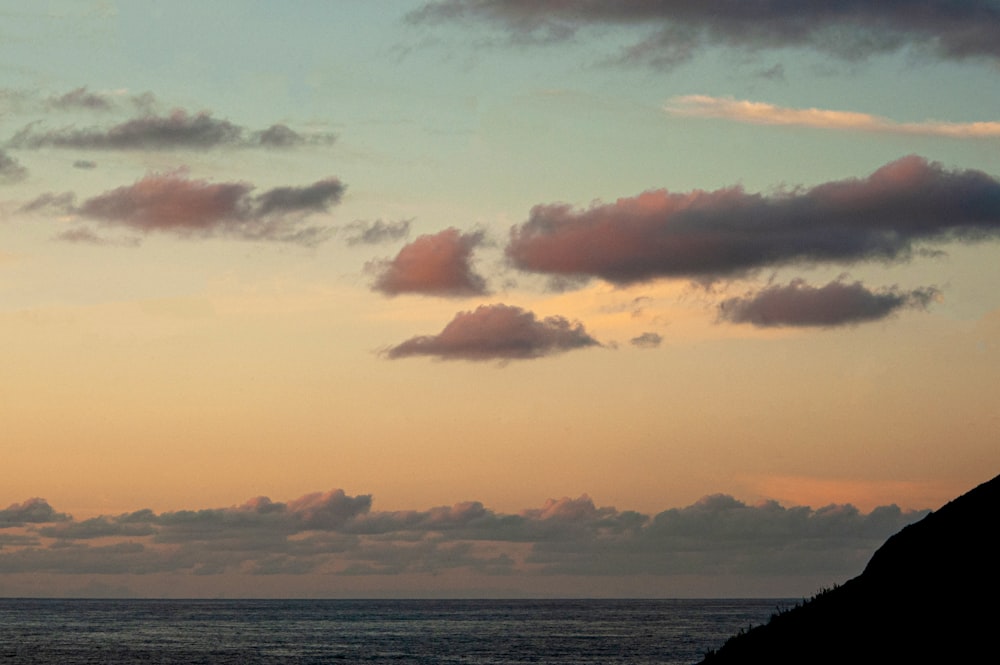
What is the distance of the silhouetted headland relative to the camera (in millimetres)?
43000

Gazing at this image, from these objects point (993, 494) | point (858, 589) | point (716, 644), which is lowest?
point (716, 644)

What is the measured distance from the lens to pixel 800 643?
49.3m

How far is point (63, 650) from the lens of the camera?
145125 mm

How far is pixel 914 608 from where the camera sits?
4603cm

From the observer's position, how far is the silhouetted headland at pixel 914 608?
43.0m

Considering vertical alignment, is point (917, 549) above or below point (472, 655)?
above

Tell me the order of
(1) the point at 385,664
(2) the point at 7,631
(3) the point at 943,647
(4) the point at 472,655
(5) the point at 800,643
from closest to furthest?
(3) the point at 943,647 → (5) the point at 800,643 → (1) the point at 385,664 → (4) the point at 472,655 → (2) the point at 7,631

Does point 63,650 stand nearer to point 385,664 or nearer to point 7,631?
point 385,664

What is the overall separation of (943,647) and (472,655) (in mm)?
104269

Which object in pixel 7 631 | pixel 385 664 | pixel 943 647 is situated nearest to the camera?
pixel 943 647

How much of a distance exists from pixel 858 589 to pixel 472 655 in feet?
316

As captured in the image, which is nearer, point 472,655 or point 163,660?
point 163,660

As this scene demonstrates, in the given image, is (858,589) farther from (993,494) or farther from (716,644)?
(716,644)

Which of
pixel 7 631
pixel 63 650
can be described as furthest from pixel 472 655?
pixel 7 631
